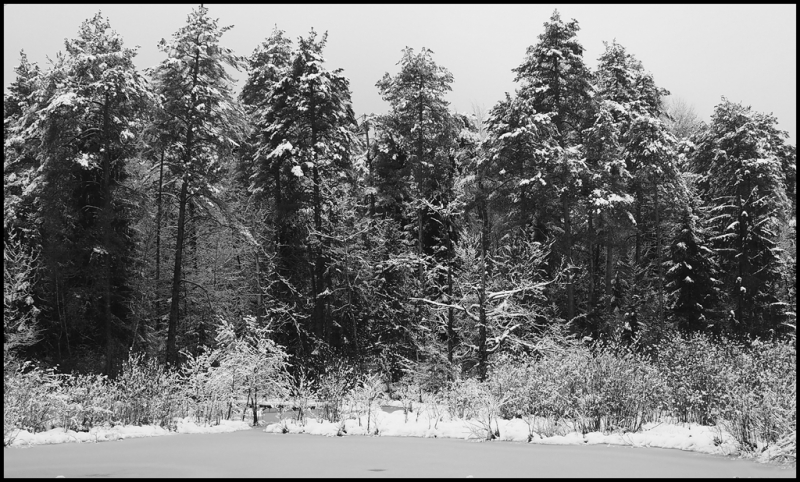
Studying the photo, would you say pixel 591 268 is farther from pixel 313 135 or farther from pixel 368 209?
pixel 313 135

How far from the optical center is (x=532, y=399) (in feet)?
48.8

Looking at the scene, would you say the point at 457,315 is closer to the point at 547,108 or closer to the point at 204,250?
the point at 547,108

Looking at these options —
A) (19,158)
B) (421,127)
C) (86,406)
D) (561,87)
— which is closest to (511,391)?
(86,406)

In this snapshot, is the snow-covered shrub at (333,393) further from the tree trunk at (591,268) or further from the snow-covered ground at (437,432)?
the tree trunk at (591,268)

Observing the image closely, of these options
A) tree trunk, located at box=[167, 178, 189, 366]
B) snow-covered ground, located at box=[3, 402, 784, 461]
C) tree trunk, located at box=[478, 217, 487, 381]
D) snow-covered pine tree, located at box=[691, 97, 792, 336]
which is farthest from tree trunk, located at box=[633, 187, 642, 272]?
tree trunk, located at box=[167, 178, 189, 366]

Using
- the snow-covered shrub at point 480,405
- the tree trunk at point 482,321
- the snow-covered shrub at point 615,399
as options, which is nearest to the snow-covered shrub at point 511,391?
the snow-covered shrub at point 480,405

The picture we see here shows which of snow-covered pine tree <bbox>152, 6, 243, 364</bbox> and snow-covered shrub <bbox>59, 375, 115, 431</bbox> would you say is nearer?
snow-covered shrub <bbox>59, 375, 115, 431</bbox>

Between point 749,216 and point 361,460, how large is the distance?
2752 cm

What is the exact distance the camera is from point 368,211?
32.8 m

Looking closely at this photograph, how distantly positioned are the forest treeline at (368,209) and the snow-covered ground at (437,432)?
546 centimetres

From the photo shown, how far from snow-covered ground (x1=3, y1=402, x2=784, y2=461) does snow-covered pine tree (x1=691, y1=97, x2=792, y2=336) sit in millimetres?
20282

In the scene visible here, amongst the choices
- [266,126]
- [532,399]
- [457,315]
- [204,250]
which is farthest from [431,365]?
[204,250]

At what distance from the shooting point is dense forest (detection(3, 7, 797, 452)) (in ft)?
79.2

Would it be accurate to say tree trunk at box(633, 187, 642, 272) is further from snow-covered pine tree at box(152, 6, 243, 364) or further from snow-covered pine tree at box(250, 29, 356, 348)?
snow-covered pine tree at box(152, 6, 243, 364)
